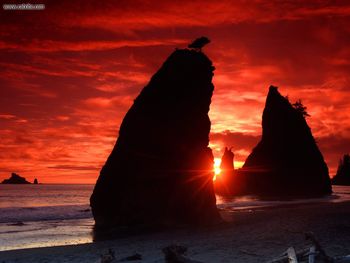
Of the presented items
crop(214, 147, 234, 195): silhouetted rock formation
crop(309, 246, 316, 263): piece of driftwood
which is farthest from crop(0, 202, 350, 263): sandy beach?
crop(214, 147, 234, 195): silhouetted rock formation

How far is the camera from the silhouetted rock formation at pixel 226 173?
389 feet

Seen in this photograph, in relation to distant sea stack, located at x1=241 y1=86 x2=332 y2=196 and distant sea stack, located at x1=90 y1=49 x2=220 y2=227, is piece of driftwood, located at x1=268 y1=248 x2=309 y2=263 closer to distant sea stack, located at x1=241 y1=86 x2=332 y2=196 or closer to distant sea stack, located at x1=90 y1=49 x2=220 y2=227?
distant sea stack, located at x1=90 y1=49 x2=220 y2=227

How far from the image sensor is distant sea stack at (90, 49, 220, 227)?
96.4ft

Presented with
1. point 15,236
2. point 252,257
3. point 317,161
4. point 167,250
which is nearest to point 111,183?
point 15,236

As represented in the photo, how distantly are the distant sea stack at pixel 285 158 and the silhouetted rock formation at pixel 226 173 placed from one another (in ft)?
64.0

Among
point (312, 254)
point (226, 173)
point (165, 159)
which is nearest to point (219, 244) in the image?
point (312, 254)

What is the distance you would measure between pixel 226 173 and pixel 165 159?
99.9 meters

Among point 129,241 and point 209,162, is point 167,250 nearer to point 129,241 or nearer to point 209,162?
point 129,241

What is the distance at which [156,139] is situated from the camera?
30469 mm

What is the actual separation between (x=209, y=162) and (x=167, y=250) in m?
20.9

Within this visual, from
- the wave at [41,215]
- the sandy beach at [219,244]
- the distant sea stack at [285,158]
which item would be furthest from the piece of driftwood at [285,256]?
the distant sea stack at [285,158]

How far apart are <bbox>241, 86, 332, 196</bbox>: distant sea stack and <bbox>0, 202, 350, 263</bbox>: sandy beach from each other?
6732 cm

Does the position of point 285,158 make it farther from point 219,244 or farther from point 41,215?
point 219,244

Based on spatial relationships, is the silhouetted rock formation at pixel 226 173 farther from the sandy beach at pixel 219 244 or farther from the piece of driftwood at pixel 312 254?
the piece of driftwood at pixel 312 254
